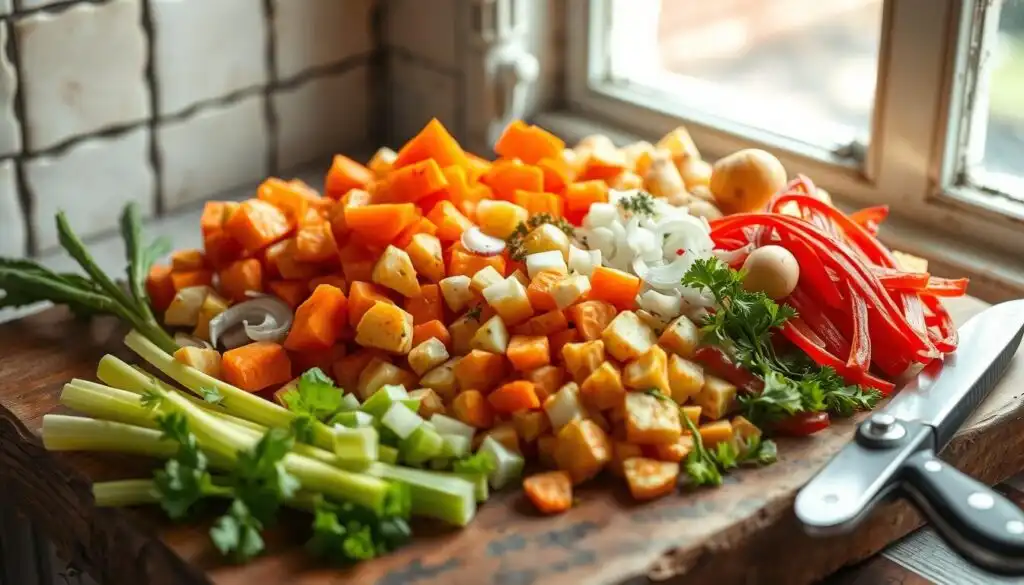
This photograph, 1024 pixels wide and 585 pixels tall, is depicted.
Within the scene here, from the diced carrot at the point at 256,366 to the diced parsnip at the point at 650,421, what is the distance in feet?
1.03

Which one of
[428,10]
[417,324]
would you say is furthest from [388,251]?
[428,10]

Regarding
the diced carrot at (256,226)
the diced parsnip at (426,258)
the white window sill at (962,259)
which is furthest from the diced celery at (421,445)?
the white window sill at (962,259)

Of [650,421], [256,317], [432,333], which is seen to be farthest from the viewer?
[256,317]

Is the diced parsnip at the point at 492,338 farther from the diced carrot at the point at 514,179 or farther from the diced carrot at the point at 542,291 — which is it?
the diced carrot at the point at 514,179

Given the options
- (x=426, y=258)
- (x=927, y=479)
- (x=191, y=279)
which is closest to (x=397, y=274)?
A: (x=426, y=258)

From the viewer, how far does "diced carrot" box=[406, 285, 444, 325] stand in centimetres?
117

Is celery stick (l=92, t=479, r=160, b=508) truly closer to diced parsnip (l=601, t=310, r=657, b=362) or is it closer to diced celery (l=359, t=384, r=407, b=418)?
diced celery (l=359, t=384, r=407, b=418)

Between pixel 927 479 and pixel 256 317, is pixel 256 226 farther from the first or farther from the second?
pixel 927 479

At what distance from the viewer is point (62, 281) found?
1.29 meters

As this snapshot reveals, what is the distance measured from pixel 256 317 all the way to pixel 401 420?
270mm

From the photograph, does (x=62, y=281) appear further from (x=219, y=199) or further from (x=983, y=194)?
(x=983, y=194)

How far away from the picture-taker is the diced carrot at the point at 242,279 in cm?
125

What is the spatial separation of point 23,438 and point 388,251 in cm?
35

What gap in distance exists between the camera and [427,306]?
117 centimetres
